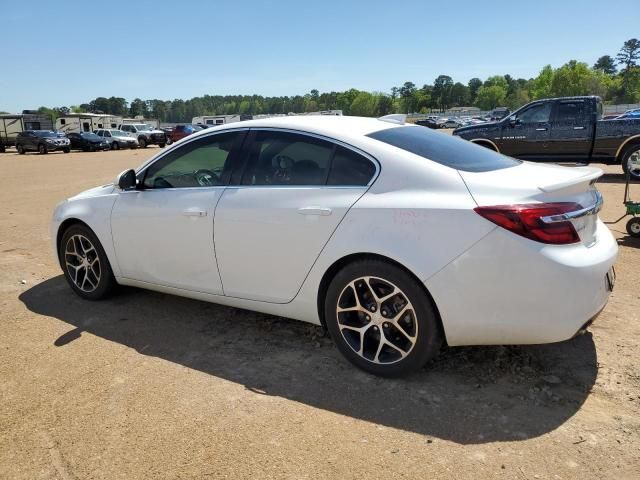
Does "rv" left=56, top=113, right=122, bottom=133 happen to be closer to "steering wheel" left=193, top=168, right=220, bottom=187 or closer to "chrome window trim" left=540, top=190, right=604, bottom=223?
"steering wheel" left=193, top=168, right=220, bottom=187

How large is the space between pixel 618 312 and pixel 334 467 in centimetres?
277

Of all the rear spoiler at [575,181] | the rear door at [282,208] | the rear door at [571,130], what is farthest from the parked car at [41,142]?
Answer: the rear spoiler at [575,181]

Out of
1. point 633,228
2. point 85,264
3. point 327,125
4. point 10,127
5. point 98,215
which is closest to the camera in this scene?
point 327,125

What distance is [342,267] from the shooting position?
10.4 feet

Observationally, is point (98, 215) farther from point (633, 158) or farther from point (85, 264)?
point (633, 158)

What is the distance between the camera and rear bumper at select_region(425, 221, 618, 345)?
2635mm

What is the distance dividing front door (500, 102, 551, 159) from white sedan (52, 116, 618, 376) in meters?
9.32

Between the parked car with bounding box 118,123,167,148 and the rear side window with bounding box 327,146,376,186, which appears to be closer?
the rear side window with bounding box 327,146,376,186

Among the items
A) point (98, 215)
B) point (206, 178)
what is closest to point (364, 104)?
point (98, 215)

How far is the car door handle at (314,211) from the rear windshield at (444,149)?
0.60 meters

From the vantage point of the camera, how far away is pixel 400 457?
8.02ft

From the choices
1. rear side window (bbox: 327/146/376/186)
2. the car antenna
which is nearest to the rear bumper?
rear side window (bbox: 327/146/376/186)

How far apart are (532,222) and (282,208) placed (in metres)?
1.52

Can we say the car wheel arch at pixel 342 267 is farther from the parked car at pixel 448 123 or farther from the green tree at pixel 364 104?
the green tree at pixel 364 104
